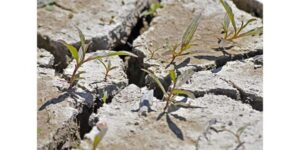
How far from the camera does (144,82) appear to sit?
286cm

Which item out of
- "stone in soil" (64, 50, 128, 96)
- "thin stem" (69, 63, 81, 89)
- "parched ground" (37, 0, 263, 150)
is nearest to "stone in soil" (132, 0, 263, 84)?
"parched ground" (37, 0, 263, 150)

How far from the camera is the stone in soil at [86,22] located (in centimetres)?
312

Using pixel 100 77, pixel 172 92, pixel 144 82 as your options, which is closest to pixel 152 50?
pixel 144 82

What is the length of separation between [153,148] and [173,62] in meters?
0.69

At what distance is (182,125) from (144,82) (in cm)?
55


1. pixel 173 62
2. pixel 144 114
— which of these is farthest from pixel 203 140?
pixel 173 62

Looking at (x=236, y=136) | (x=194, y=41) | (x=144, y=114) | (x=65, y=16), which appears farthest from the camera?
(x=65, y=16)

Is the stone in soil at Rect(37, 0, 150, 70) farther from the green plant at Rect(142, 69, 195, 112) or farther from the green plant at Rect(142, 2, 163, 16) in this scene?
the green plant at Rect(142, 69, 195, 112)

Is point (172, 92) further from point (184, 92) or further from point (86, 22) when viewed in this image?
point (86, 22)

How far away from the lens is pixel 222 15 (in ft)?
10.9

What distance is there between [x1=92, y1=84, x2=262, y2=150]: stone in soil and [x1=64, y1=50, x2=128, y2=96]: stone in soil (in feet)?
0.45

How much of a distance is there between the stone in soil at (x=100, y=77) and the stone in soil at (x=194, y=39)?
13 centimetres

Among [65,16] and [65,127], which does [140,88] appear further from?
[65,16]

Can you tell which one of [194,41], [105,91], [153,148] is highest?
[194,41]
